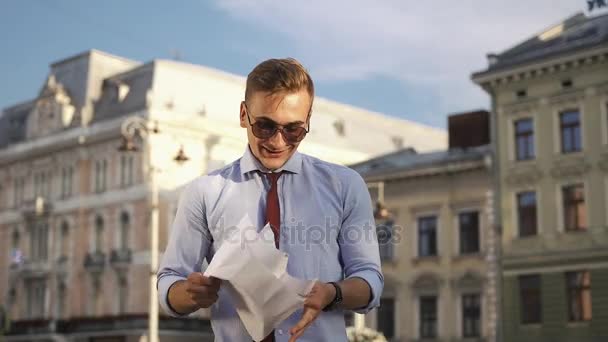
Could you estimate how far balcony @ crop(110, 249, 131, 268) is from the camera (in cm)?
4538

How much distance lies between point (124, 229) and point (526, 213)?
20342 millimetres

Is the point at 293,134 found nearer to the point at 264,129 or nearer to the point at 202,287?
the point at 264,129

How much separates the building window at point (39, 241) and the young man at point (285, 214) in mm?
48011

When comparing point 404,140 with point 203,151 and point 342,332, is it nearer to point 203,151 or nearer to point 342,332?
point 203,151

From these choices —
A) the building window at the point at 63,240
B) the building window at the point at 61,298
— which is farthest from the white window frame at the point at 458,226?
the building window at the point at 63,240

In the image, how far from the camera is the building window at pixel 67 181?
49.3 metres

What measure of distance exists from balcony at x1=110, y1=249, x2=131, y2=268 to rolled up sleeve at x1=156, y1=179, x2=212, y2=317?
42.7 m

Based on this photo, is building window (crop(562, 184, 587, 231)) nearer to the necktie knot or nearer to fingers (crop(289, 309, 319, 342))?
the necktie knot

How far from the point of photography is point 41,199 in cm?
5022

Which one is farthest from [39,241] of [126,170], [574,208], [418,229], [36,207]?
[574,208]

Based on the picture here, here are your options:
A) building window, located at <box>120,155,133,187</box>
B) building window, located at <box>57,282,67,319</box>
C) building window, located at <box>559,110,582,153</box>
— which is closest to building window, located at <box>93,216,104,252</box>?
building window, located at <box>120,155,133,187</box>

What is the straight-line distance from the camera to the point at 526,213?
32844 millimetres

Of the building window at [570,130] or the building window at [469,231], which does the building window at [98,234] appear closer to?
the building window at [469,231]

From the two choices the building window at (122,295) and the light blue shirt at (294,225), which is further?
the building window at (122,295)
